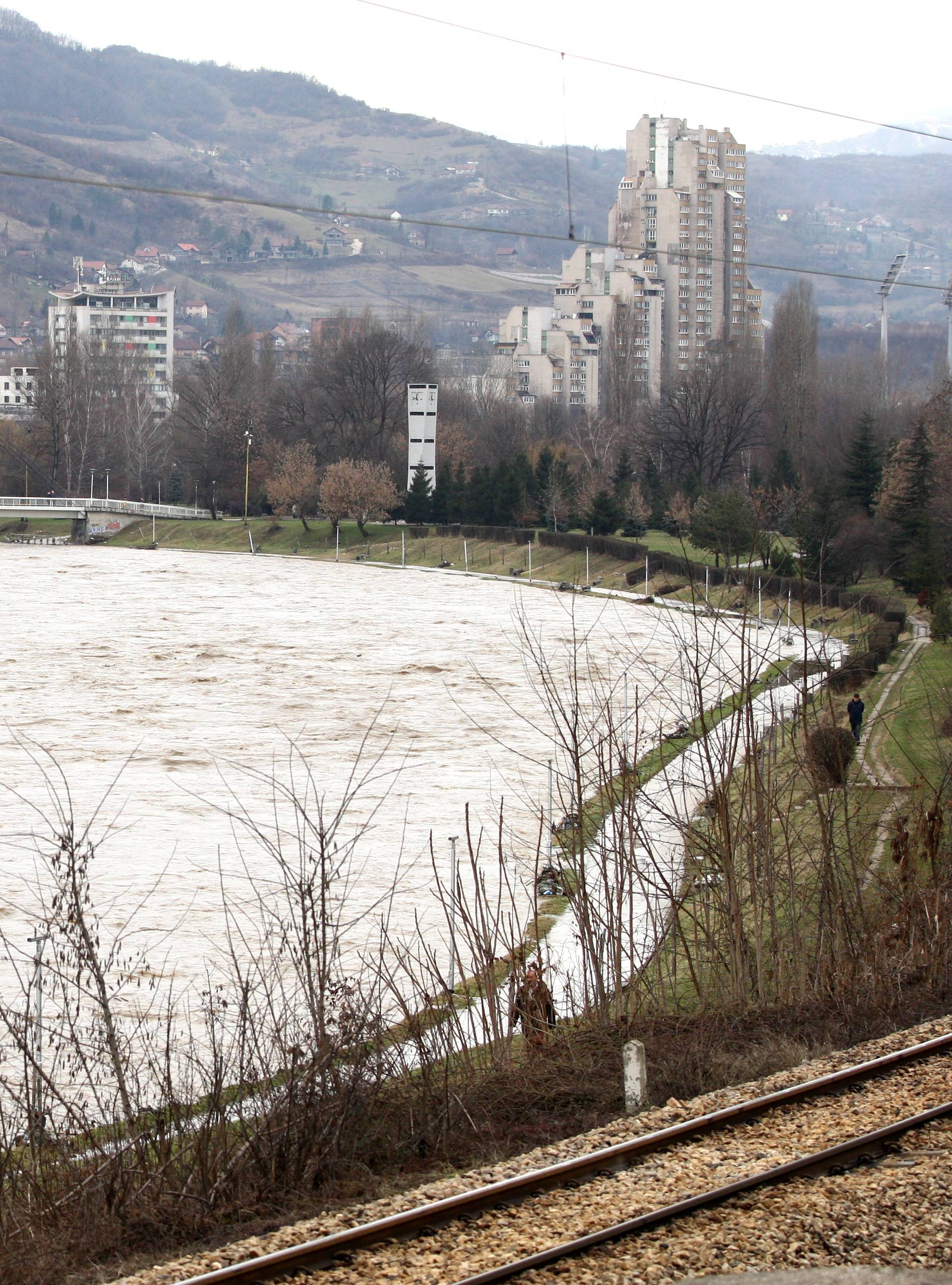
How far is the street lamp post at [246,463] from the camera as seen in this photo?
9606cm

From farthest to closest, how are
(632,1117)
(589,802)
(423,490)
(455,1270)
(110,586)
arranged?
(423,490)
(110,586)
(589,802)
(632,1117)
(455,1270)

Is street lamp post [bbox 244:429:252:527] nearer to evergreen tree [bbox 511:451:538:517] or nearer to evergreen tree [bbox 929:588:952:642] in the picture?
evergreen tree [bbox 511:451:538:517]

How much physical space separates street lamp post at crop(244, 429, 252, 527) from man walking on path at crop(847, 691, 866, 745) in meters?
72.1

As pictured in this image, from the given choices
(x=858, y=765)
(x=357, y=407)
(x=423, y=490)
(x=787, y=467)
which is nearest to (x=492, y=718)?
(x=858, y=765)

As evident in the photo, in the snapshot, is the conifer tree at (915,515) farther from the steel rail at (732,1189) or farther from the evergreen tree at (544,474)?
the steel rail at (732,1189)

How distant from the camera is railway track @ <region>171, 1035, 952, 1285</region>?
254 inches

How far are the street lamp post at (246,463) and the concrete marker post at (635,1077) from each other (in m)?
87.5

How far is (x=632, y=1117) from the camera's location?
27.7 ft

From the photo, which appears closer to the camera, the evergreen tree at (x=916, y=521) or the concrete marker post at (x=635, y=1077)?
the concrete marker post at (x=635, y=1077)

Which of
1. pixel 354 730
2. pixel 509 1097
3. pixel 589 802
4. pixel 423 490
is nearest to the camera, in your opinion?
pixel 509 1097

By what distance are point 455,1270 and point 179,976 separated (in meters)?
10.2

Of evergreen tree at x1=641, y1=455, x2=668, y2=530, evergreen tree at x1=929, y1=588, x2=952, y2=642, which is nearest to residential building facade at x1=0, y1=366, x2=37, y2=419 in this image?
evergreen tree at x1=641, y1=455, x2=668, y2=530

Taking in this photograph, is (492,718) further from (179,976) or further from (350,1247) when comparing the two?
(350,1247)

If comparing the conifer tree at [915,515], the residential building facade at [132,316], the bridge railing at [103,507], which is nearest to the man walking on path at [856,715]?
the conifer tree at [915,515]
